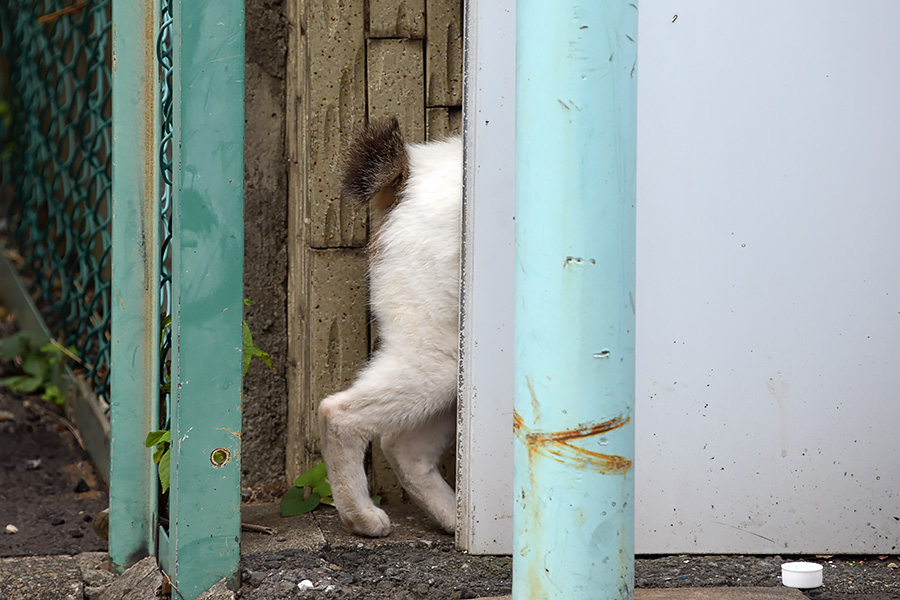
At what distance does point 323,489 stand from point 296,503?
0.09m

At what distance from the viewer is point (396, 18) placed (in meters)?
2.66

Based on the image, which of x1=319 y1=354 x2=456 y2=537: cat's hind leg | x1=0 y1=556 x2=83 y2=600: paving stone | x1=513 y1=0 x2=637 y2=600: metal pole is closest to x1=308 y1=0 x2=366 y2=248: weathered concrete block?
x1=319 y1=354 x2=456 y2=537: cat's hind leg

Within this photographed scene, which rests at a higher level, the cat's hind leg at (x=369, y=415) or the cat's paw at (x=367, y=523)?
the cat's hind leg at (x=369, y=415)

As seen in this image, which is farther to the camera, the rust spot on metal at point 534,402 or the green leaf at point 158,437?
the green leaf at point 158,437

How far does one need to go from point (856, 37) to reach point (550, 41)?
129cm

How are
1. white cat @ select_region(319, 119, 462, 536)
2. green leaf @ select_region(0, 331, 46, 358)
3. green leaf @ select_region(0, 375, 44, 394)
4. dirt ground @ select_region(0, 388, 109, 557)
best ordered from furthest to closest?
1. green leaf @ select_region(0, 331, 46, 358)
2. green leaf @ select_region(0, 375, 44, 394)
3. dirt ground @ select_region(0, 388, 109, 557)
4. white cat @ select_region(319, 119, 462, 536)

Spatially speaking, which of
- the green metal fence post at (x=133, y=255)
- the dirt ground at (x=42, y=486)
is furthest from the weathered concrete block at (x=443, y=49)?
the dirt ground at (x=42, y=486)

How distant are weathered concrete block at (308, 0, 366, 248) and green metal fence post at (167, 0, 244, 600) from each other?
0.78 metres

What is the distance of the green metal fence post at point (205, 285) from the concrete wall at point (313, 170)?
0.80 m

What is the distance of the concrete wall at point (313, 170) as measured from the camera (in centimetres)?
266

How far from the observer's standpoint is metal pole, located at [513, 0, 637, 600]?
1252 mm

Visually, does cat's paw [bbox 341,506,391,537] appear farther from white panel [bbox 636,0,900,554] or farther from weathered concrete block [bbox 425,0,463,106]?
weathered concrete block [bbox 425,0,463,106]

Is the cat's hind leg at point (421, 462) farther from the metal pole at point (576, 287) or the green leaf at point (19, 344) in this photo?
the green leaf at point (19, 344)

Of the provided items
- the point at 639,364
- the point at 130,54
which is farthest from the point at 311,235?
the point at 639,364
